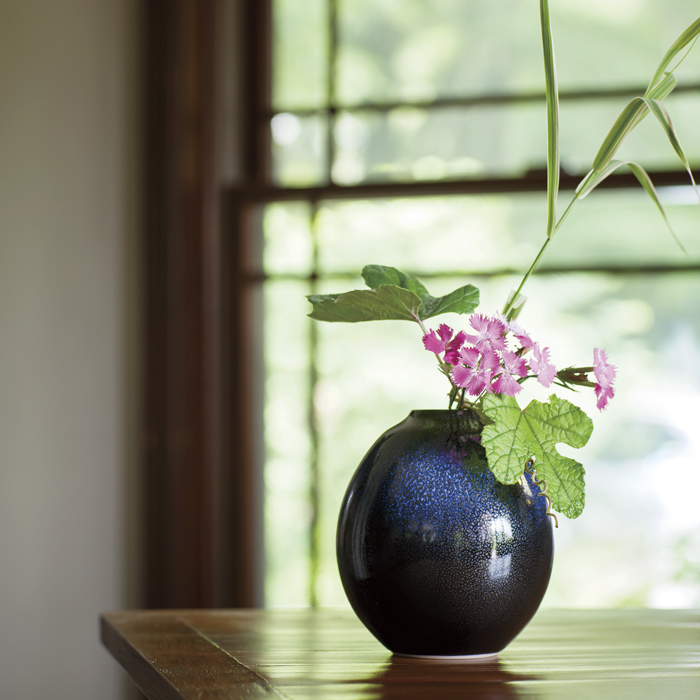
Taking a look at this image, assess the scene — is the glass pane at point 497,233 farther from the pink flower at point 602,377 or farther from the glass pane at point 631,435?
the pink flower at point 602,377

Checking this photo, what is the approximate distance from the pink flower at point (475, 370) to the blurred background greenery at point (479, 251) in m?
1.56

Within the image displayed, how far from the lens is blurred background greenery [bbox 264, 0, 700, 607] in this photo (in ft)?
7.54

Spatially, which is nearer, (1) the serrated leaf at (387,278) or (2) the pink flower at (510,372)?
(2) the pink flower at (510,372)

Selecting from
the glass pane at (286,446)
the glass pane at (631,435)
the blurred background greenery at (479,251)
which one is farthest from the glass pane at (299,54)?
the glass pane at (631,435)

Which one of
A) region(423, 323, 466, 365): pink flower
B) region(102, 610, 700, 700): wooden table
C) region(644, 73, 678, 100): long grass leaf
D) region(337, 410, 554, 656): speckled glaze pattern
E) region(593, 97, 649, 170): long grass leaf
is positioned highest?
region(644, 73, 678, 100): long grass leaf

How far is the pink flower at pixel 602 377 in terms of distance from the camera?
758 millimetres

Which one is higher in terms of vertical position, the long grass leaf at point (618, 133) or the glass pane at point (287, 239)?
the glass pane at point (287, 239)

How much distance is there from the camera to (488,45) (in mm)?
2439

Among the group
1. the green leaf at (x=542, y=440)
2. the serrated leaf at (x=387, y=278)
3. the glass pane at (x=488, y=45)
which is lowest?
the green leaf at (x=542, y=440)

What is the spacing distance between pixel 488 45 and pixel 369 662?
2066mm

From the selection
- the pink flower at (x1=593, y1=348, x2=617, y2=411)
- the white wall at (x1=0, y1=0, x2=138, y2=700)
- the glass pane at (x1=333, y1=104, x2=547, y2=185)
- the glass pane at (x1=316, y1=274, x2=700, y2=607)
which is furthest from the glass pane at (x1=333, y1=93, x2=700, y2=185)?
the pink flower at (x1=593, y1=348, x2=617, y2=411)

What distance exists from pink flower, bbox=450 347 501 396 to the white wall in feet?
4.19

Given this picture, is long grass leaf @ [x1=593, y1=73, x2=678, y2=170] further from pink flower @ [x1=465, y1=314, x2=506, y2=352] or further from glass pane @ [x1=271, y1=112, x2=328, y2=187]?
glass pane @ [x1=271, y1=112, x2=328, y2=187]

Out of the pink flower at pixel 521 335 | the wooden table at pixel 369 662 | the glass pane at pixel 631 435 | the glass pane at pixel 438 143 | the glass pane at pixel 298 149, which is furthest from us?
the glass pane at pixel 298 149
